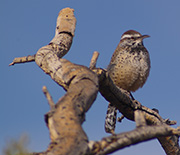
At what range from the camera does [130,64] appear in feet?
16.1

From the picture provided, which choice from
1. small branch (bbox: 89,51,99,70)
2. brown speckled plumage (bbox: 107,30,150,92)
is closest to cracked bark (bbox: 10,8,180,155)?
small branch (bbox: 89,51,99,70)

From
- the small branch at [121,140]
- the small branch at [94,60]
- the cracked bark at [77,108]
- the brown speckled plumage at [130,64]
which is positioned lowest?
the small branch at [121,140]

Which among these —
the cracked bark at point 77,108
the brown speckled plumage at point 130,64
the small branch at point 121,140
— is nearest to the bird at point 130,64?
the brown speckled plumage at point 130,64

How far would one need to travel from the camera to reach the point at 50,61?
2928 millimetres

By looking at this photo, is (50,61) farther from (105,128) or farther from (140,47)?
(140,47)

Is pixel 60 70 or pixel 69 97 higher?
pixel 60 70

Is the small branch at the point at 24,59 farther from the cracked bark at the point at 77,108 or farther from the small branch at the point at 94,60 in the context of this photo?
the small branch at the point at 94,60

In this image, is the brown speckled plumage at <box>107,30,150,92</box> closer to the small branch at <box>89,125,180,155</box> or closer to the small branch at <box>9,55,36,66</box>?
the small branch at <box>9,55,36,66</box>

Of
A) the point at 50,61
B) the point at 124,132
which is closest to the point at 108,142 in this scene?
the point at 124,132

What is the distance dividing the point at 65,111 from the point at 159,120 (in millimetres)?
2323

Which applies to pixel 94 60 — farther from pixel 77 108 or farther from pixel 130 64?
pixel 130 64

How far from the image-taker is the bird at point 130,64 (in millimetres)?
4925

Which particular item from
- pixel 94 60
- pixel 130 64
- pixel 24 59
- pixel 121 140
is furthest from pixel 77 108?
pixel 130 64

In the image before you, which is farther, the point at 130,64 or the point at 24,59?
the point at 130,64
